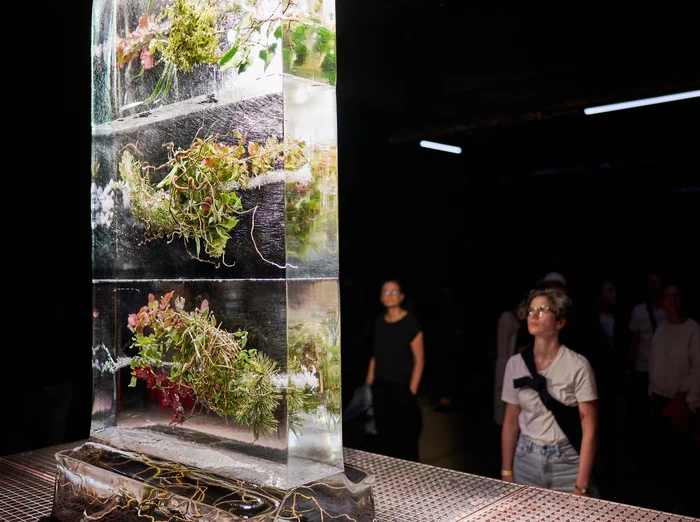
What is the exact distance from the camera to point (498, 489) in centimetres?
161

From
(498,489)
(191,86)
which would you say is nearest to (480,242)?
(498,489)

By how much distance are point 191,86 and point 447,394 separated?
2120 mm

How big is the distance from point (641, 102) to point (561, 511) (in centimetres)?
164

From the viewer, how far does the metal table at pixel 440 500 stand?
1.41 metres

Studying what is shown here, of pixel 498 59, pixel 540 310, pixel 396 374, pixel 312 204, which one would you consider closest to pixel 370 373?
pixel 396 374

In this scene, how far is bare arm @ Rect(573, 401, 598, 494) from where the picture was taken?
2.38 m

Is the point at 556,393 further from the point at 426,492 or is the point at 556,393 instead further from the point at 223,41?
the point at 223,41

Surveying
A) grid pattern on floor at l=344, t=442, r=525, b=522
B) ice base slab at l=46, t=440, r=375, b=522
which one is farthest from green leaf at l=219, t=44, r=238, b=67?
grid pattern on floor at l=344, t=442, r=525, b=522

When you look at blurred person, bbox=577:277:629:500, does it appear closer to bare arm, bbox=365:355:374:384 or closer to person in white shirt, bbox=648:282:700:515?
person in white shirt, bbox=648:282:700:515

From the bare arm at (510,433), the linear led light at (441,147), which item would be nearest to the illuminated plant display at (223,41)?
the linear led light at (441,147)

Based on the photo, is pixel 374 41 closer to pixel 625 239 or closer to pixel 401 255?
pixel 401 255

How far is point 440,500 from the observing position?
1.53 metres

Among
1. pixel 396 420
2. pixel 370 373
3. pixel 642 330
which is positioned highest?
pixel 642 330

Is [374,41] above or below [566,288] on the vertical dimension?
above
